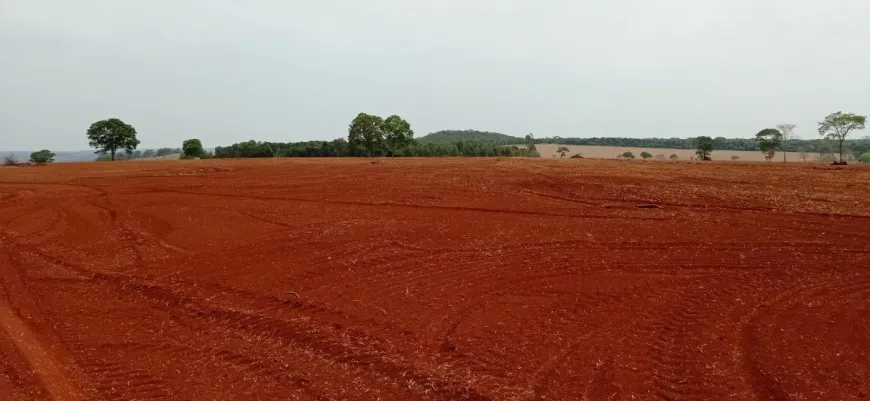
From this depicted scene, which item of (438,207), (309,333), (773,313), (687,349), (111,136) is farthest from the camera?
(111,136)

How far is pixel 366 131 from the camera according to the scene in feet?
182

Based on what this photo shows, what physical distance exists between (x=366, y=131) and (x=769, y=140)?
4825 centimetres

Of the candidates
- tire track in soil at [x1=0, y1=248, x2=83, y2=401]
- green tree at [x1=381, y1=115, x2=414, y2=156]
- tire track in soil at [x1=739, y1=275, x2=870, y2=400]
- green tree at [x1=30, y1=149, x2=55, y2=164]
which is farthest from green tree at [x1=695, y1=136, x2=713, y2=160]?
green tree at [x1=30, y1=149, x2=55, y2=164]

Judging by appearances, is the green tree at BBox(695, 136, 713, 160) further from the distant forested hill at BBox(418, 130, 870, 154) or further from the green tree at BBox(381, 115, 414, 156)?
the green tree at BBox(381, 115, 414, 156)

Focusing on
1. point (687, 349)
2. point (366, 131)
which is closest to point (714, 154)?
point (366, 131)

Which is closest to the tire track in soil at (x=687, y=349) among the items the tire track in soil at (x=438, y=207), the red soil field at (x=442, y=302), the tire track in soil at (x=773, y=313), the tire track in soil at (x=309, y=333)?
the red soil field at (x=442, y=302)

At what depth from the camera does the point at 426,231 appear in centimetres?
1089

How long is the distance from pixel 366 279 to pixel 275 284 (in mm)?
1487

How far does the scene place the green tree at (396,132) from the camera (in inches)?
2228

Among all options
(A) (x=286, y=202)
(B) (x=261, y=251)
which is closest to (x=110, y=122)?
(A) (x=286, y=202)

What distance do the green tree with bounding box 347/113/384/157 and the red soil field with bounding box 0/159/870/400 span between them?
4215 centimetres

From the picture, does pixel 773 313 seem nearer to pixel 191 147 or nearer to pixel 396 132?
pixel 396 132

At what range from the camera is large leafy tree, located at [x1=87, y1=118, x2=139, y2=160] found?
49781 mm

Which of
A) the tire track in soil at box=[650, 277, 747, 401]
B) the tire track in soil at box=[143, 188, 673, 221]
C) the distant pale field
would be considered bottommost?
the tire track in soil at box=[650, 277, 747, 401]
